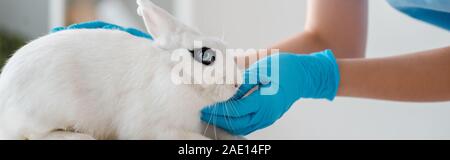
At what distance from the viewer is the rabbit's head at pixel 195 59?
2.79 ft

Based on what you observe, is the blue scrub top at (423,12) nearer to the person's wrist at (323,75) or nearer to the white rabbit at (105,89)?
the person's wrist at (323,75)

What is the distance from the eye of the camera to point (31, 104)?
2.65 feet

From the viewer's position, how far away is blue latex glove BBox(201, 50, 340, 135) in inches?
36.8

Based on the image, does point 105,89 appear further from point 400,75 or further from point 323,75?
point 400,75

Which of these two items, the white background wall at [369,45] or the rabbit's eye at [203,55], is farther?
the white background wall at [369,45]

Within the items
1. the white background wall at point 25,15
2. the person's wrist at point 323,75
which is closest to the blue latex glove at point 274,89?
the person's wrist at point 323,75

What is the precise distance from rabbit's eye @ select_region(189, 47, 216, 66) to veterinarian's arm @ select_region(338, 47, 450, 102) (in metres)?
0.39

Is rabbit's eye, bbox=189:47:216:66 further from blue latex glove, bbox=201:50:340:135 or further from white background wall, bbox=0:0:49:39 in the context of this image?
white background wall, bbox=0:0:49:39

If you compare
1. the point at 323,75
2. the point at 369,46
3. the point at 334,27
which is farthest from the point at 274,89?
the point at 369,46

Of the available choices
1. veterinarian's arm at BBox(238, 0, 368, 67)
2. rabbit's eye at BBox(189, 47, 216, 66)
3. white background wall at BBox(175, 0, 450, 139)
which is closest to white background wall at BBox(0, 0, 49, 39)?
white background wall at BBox(175, 0, 450, 139)
